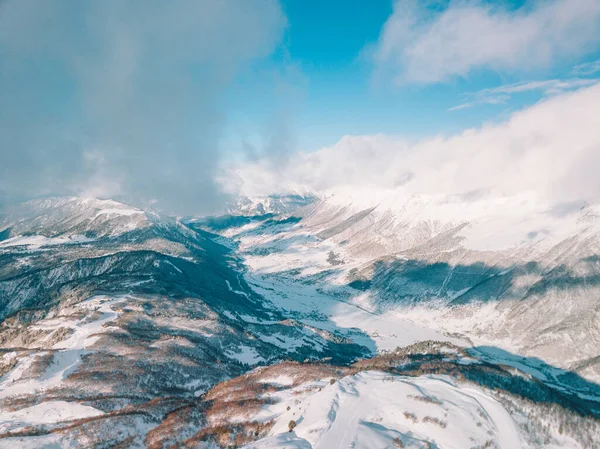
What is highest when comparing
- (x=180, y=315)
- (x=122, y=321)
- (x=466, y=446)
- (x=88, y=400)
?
(x=180, y=315)

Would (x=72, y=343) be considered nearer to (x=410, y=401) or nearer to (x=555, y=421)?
(x=410, y=401)

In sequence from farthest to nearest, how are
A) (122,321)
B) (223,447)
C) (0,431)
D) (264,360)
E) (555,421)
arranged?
(264,360) → (122,321) → (555,421) → (0,431) → (223,447)

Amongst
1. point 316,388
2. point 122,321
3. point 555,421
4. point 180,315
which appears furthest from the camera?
point 180,315

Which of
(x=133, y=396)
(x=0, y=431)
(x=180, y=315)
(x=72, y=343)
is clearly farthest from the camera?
(x=180, y=315)

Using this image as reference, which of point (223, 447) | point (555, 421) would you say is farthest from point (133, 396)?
point (555, 421)

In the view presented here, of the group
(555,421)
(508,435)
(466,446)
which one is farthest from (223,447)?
(555,421)

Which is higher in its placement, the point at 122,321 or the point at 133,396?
the point at 122,321

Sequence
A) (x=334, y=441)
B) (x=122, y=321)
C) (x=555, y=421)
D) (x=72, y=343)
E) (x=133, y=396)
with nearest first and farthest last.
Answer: (x=334, y=441) < (x=555, y=421) < (x=133, y=396) < (x=72, y=343) < (x=122, y=321)

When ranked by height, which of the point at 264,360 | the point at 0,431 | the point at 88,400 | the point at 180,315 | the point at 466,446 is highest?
the point at 180,315

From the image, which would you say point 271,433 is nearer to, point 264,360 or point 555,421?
point 555,421

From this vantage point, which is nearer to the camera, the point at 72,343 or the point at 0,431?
the point at 0,431
